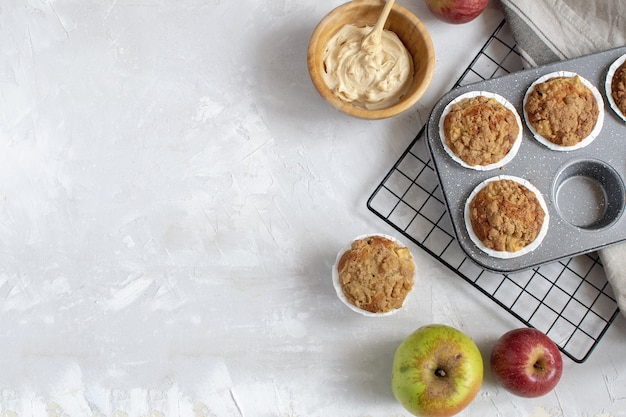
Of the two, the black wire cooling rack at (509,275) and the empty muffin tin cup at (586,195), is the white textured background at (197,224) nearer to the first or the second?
the black wire cooling rack at (509,275)

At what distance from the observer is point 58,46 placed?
2.32 metres

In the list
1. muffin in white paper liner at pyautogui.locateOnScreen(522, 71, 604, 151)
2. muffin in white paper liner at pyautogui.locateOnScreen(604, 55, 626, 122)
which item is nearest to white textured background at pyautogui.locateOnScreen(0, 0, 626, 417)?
muffin in white paper liner at pyautogui.locateOnScreen(522, 71, 604, 151)

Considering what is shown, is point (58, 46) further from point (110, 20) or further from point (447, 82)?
point (447, 82)

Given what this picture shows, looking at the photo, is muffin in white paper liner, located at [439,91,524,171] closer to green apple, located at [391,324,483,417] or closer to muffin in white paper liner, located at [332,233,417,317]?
muffin in white paper liner, located at [332,233,417,317]

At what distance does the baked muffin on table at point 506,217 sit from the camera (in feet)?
6.61

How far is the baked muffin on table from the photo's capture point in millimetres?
2014

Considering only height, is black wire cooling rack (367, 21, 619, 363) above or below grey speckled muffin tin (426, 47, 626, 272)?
below

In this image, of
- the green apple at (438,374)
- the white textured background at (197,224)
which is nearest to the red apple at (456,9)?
the white textured background at (197,224)

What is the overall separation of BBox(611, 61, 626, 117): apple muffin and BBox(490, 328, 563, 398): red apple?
73cm

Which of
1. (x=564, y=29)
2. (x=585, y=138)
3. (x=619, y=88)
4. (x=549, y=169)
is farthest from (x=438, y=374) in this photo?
(x=564, y=29)

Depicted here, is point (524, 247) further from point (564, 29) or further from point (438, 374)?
point (564, 29)

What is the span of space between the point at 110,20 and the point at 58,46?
196mm

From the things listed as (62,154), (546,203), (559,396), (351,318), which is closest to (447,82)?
(546,203)

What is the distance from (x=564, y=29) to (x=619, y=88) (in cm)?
26
